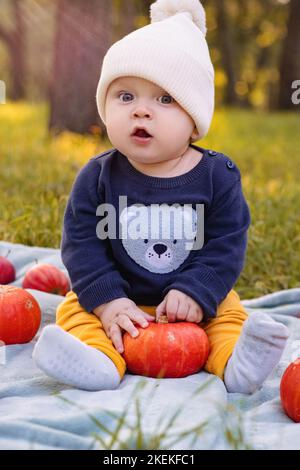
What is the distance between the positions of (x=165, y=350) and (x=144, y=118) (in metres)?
0.78

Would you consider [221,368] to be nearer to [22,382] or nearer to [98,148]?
[22,382]

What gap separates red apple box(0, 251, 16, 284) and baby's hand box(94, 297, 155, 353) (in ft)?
3.45

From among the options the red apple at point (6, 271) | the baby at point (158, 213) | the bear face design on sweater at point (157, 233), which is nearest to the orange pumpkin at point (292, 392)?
the baby at point (158, 213)

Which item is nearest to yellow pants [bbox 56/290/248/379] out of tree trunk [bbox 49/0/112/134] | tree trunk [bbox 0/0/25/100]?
tree trunk [bbox 49/0/112/134]

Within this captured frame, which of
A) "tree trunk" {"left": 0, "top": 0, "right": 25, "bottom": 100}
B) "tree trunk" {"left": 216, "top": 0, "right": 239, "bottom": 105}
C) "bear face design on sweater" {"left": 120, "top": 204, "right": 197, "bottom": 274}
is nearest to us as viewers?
"bear face design on sweater" {"left": 120, "top": 204, "right": 197, "bottom": 274}

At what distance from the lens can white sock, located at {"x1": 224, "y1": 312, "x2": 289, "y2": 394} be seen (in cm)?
226

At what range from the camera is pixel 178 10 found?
9.47 ft

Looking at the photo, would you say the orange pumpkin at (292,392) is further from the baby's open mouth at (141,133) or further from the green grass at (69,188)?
the green grass at (69,188)

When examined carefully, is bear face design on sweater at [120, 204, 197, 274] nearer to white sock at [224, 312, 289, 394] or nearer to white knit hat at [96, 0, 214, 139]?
white knit hat at [96, 0, 214, 139]

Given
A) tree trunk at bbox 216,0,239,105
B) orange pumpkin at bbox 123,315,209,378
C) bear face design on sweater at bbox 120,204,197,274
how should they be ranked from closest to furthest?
orange pumpkin at bbox 123,315,209,378
bear face design on sweater at bbox 120,204,197,274
tree trunk at bbox 216,0,239,105
